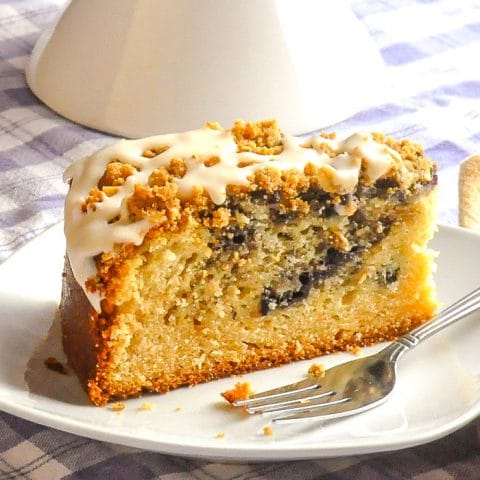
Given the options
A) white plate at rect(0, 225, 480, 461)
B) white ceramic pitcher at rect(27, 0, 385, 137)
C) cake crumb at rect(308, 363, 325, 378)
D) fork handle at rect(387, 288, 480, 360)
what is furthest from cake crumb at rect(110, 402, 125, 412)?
white ceramic pitcher at rect(27, 0, 385, 137)

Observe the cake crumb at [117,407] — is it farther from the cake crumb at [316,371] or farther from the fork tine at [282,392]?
the cake crumb at [316,371]

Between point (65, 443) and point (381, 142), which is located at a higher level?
point (381, 142)

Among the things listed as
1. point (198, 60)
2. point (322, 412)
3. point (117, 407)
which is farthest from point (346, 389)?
point (198, 60)

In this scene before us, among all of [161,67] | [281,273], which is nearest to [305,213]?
[281,273]

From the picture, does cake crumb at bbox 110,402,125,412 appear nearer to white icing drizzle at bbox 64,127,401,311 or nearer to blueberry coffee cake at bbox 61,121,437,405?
blueberry coffee cake at bbox 61,121,437,405

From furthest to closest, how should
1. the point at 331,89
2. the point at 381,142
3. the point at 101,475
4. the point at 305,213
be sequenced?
1. the point at 331,89
2. the point at 381,142
3. the point at 305,213
4. the point at 101,475

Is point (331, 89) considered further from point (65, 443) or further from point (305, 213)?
point (65, 443)
